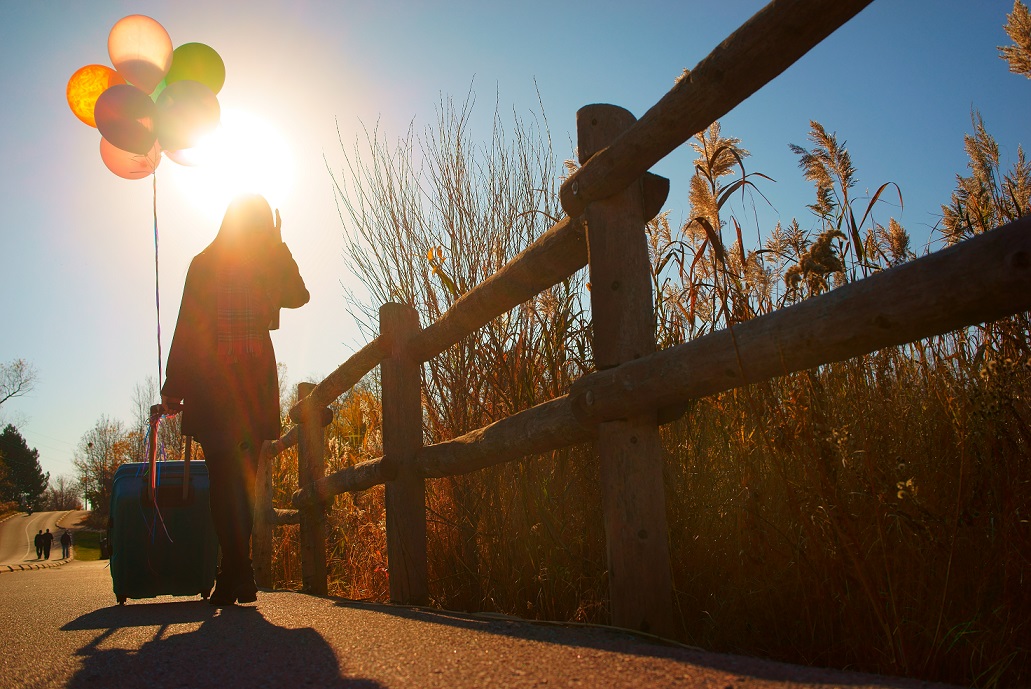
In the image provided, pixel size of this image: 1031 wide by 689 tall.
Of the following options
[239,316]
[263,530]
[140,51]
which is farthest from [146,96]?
[263,530]

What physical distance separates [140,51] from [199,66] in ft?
1.45

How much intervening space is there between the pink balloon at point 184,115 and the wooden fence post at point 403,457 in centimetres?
246

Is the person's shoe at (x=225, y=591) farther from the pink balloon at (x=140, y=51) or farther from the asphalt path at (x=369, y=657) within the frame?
the pink balloon at (x=140, y=51)

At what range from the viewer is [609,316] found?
7.31 ft

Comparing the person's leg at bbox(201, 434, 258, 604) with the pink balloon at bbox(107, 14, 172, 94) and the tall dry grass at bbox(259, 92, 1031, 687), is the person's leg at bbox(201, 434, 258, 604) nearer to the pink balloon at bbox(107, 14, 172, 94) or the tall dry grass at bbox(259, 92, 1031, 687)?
the tall dry grass at bbox(259, 92, 1031, 687)

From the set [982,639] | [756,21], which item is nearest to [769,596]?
[982,639]

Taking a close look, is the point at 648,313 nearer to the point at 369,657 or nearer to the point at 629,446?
the point at 629,446

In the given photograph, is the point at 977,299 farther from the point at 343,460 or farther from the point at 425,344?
the point at 343,460

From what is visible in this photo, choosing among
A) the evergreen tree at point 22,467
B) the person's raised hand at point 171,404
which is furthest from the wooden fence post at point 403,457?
A: the evergreen tree at point 22,467

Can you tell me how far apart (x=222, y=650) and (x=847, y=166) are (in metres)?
2.74

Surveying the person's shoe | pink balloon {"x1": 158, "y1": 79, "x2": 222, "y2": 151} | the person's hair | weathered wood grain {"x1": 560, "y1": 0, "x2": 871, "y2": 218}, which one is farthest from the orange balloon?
weathered wood grain {"x1": 560, "y1": 0, "x2": 871, "y2": 218}

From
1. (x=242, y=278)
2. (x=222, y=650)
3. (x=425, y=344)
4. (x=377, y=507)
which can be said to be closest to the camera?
(x=222, y=650)

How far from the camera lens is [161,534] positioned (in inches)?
166

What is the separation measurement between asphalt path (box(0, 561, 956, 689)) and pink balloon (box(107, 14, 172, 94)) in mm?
4046
